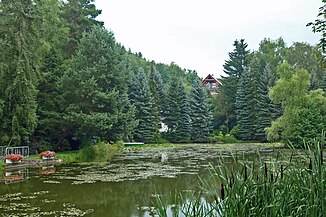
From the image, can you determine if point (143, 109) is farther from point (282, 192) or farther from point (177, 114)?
point (282, 192)

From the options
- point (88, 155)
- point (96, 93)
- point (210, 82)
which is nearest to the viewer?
point (88, 155)

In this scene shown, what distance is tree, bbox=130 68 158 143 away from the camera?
30.6 metres

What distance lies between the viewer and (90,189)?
9891mm

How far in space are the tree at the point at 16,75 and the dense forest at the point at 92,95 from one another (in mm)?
45

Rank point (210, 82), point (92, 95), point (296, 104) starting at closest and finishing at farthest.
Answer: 1. point (92, 95)
2. point (296, 104)
3. point (210, 82)

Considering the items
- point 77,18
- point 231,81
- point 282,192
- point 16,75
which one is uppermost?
point 77,18

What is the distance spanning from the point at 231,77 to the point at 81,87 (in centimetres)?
2381

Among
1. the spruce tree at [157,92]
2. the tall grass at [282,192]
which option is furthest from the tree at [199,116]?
the tall grass at [282,192]

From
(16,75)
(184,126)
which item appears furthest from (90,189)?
(184,126)

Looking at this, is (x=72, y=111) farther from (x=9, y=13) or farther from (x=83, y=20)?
(x=83, y=20)

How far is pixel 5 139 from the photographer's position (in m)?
16.4

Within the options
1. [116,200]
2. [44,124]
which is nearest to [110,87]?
[44,124]

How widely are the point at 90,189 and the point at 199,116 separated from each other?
84.7ft

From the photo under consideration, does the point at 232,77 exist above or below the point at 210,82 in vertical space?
below
